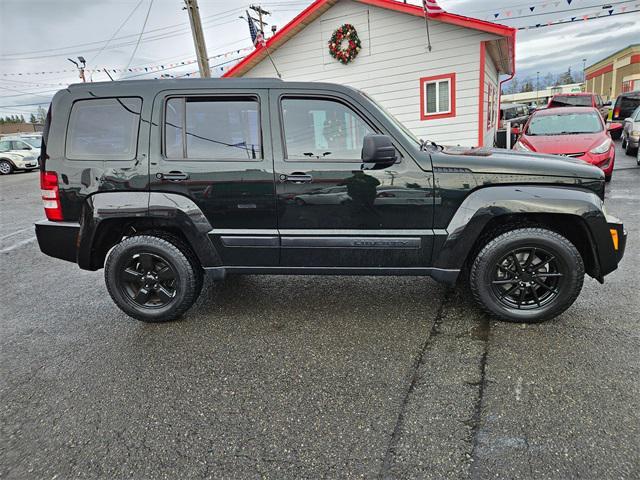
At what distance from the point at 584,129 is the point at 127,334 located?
923 cm

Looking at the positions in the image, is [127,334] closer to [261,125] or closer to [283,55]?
[261,125]

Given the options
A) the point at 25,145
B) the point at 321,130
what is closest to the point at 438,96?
the point at 321,130

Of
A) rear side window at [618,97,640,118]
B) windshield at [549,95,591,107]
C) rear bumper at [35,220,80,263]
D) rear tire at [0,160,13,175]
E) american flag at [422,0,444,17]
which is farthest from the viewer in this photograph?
rear tire at [0,160,13,175]

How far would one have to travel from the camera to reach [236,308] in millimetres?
3768

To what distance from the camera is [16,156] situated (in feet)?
61.9

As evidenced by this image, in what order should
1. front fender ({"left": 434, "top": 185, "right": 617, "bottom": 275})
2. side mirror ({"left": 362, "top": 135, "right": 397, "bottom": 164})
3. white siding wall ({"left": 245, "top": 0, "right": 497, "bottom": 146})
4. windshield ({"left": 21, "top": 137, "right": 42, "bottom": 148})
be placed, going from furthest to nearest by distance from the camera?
windshield ({"left": 21, "top": 137, "right": 42, "bottom": 148}), white siding wall ({"left": 245, "top": 0, "right": 497, "bottom": 146}), front fender ({"left": 434, "top": 185, "right": 617, "bottom": 275}), side mirror ({"left": 362, "top": 135, "right": 397, "bottom": 164})

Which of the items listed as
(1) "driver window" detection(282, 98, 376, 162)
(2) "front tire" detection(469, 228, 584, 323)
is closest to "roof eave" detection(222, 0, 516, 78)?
(1) "driver window" detection(282, 98, 376, 162)

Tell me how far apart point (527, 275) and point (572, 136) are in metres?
6.41

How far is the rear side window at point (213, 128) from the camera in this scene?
3221 mm

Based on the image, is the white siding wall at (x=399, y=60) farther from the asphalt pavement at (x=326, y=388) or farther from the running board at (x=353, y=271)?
the running board at (x=353, y=271)

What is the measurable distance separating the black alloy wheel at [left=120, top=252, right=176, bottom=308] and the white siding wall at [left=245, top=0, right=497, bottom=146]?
30.8 ft

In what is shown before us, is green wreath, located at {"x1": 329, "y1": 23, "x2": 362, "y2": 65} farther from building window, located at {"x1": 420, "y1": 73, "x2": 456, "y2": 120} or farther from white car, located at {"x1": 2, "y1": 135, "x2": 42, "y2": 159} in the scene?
white car, located at {"x1": 2, "y1": 135, "x2": 42, "y2": 159}

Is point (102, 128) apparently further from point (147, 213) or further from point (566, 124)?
point (566, 124)

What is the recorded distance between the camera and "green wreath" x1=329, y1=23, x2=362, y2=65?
11.3 m
